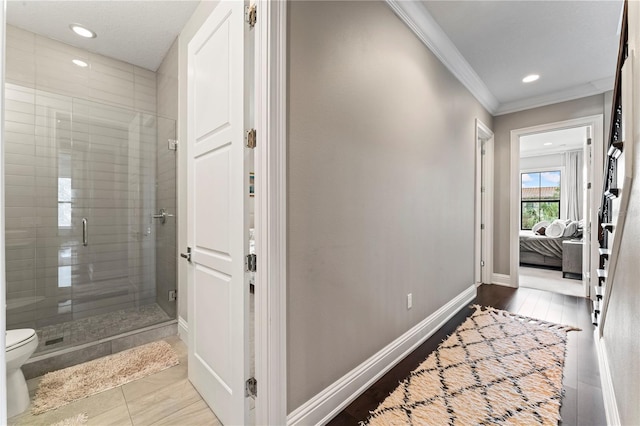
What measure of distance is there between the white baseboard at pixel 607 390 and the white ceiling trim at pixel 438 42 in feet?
8.79

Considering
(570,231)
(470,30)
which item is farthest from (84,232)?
(570,231)

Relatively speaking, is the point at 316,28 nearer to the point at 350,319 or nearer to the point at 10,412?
the point at 350,319

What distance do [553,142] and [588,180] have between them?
358 centimetres

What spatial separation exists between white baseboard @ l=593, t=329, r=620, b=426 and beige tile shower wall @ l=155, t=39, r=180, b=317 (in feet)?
10.2

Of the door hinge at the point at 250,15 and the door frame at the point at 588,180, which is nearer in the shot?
the door hinge at the point at 250,15

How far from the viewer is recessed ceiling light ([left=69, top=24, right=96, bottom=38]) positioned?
2391 millimetres

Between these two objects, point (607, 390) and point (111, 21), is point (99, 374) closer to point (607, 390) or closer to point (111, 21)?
point (111, 21)

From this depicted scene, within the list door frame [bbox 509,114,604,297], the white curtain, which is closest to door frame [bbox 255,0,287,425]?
door frame [bbox 509,114,604,297]

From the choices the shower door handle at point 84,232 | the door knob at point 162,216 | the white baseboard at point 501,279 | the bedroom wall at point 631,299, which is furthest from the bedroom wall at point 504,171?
the shower door handle at point 84,232

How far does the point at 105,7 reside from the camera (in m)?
2.18

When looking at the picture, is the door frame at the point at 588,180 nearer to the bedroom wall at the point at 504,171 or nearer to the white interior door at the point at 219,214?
the bedroom wall at the point at 504,171

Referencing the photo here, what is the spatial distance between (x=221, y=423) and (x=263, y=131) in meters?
1.53

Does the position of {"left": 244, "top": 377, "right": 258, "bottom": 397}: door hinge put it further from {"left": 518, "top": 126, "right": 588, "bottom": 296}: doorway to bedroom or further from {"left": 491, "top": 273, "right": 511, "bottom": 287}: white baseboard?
{"left": 518, "top": 126, "right": 588, "bottom": 296}: doorway to bedroom

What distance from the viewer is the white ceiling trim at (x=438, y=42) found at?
6.67 feet
